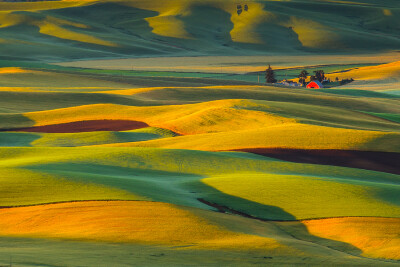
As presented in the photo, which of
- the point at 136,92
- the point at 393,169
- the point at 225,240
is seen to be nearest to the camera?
the point at 225,240

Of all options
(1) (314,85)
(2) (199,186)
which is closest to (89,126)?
(2) (199,186)

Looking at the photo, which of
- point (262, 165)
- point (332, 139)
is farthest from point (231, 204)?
point (332, 139)

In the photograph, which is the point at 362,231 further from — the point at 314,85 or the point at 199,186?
the point at 314,85

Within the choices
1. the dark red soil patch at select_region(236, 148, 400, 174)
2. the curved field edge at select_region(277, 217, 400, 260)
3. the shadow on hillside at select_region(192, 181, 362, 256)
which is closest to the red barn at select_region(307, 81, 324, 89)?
the dark red soil patch at select_region(236, 148, 400, 174)

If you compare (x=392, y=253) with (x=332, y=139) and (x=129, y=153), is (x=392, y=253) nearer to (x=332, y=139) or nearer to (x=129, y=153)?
(x=129, y=153)

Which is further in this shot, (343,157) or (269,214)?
(343,157)

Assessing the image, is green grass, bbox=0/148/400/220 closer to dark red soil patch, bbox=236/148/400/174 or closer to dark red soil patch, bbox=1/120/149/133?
dark red soil patch, bbox=236/148/400/174
